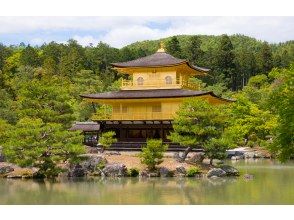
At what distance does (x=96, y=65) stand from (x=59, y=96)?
139 ft

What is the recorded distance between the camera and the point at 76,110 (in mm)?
46938

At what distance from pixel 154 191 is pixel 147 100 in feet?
43.1

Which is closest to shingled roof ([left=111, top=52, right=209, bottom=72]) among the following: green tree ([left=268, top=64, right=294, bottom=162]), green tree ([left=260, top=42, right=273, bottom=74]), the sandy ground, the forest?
the forest

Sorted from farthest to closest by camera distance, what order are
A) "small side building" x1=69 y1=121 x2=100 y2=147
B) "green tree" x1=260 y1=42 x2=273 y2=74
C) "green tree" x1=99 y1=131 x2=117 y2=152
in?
"green tree" x1=260 y1=42 x2=273 y2=74
"small side building" x1=69 y1=121 x2=100 y2=147
"green tree" x1=99 y1=131 x2=117 y2=152

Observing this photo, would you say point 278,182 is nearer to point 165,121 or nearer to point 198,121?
point 198,121

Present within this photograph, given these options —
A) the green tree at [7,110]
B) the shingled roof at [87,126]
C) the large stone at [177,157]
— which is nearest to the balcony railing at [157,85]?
the shingled roof at [87,126]

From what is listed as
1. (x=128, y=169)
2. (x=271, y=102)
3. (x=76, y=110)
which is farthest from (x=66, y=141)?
(x=76, y=110)

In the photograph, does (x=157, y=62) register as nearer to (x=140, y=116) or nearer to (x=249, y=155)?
(x=140, y=116)

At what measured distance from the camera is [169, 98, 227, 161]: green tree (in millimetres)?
25500

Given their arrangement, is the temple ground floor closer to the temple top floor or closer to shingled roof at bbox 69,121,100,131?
the temple top floor

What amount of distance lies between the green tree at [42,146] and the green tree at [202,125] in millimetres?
4972

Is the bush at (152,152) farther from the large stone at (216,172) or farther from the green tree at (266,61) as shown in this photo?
the green tree at (266,61)

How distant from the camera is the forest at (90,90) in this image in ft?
61.4

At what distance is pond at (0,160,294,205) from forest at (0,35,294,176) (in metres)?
1.63
